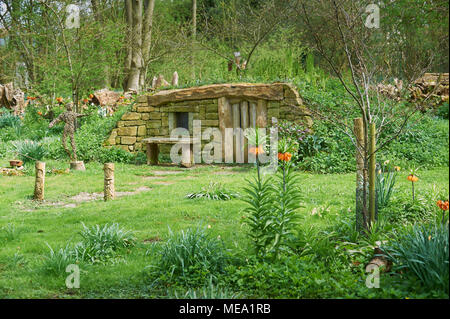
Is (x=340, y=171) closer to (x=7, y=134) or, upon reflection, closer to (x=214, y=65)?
(x=214, y=65)

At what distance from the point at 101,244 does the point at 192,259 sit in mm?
1021

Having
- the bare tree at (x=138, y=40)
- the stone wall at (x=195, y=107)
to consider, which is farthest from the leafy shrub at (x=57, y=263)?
the bare tree at (x=138, y=40)

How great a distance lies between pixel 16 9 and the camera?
1519cm

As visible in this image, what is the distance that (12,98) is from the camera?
14.0 meters

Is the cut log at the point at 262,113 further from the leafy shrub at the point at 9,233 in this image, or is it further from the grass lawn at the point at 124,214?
the leafy shrub at the point at 9,233

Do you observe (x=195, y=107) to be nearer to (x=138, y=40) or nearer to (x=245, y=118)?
(x=245, y=118)

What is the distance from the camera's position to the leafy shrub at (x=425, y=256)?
270 cm

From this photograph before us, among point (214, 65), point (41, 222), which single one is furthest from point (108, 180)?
point (214, 65)

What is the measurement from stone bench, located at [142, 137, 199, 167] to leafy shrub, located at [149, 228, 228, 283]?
20.1 feet

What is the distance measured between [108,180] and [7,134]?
6.90 meters

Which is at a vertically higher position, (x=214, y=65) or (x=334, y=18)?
(x=214, y=65)

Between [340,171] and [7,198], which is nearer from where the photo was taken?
[7,198]

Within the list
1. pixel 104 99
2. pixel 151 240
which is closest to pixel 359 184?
pixel 151 240

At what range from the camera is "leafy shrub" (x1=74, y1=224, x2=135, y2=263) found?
3764 mm
